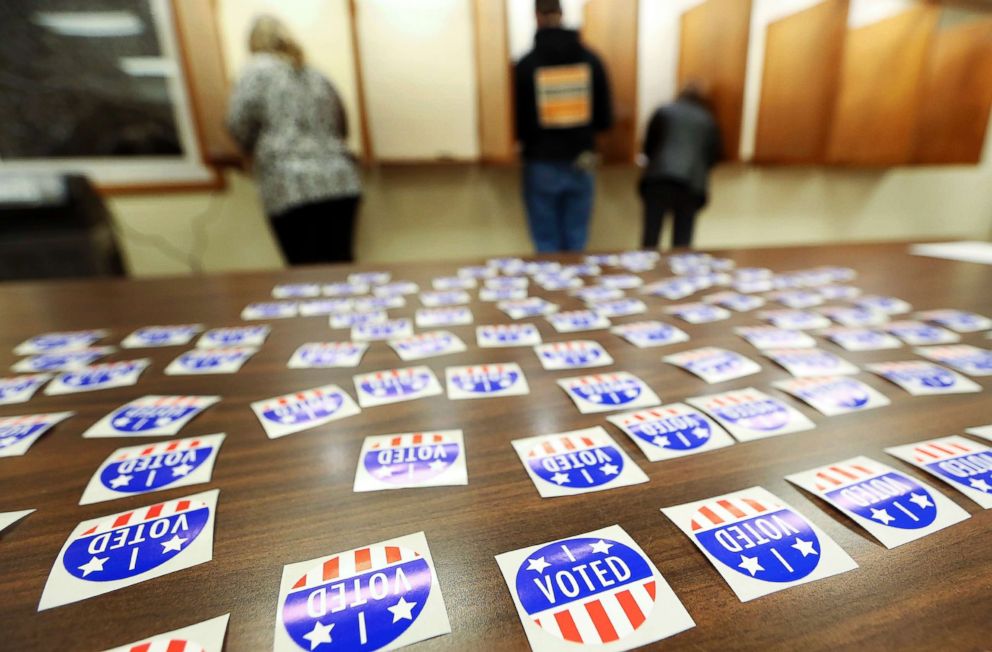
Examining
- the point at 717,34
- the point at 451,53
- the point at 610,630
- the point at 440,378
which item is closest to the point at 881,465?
the point at 610,630

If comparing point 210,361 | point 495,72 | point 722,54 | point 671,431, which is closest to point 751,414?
point 671,431

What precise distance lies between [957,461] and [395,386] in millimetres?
433

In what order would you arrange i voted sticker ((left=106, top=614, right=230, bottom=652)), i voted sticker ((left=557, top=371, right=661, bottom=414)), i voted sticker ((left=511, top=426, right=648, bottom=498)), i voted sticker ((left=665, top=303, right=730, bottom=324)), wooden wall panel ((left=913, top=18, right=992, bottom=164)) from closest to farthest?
i voted sticker ((left=106, top=614, right=230, bottom=652)) < i voted sticker ((left=511, top=426, right=648, bottom=498)) < i voted sticker ((left=557, top=371, right=661, bottom=414)) < i voted sticker ((left=665, top=303, right=730, bottom=324)) < wooden wall panel ((left=913, top=18, right=992, bottom=164))

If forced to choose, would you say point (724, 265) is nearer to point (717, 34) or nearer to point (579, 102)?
point (579, 102)

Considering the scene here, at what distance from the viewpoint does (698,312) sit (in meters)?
0.66

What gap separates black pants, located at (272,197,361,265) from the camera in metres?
Result: 1.91

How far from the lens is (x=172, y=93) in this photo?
2.26 m

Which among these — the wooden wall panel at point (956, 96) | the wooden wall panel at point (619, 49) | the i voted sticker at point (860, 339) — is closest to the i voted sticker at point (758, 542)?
the i voted sticker at point (860, 339)

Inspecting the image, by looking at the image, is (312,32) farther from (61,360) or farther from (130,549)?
(130,549)

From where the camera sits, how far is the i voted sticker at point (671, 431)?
1.13ft

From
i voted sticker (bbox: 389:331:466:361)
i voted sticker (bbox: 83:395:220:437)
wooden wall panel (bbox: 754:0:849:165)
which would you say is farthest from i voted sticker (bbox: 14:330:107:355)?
wooden wall panel (bbox: 754:0:849:165)

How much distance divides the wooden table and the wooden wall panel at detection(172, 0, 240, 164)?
2.00 metres

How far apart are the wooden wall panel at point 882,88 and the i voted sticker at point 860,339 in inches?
97.6

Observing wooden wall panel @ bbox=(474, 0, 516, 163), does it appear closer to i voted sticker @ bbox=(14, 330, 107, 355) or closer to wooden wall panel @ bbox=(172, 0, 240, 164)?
wooden wall panel @ bbox=(172, 0, 240, 164)
